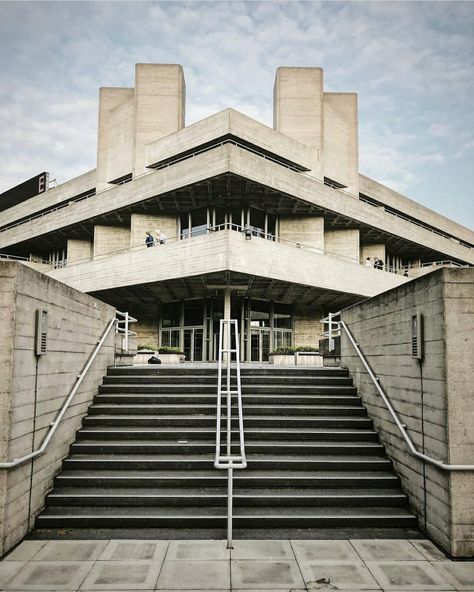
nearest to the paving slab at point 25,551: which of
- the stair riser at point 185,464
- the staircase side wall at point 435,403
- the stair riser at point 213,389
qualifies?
the stair riser at point 185,464

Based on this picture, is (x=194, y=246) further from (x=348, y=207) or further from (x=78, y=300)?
(x=78, y=300)

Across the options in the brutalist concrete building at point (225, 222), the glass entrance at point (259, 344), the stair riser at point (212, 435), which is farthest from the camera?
the glass entrance at point (259, 344)

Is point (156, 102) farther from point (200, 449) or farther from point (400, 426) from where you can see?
point (400, 426)

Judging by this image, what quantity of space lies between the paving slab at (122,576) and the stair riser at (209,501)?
110 centimetres

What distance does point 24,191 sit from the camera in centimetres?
3734

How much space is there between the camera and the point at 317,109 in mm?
27562

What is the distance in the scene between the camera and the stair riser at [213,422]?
7121mm

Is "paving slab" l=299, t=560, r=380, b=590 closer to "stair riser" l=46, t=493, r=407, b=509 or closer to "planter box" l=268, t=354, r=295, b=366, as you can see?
"stair riser" l=46, t=493, r=407, b=509

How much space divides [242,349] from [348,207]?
33.3 ft

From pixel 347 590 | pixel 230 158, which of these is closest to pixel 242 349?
pixel 230 158

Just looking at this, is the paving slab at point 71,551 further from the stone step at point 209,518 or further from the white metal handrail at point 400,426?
the white metal handrail at point 400,426

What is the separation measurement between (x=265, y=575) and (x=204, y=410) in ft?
11.3

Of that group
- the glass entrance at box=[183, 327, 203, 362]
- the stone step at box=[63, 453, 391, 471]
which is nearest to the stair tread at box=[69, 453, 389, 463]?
the stone step at box=[63, 453, 391, 471]

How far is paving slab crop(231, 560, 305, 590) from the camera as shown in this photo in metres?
4.07
